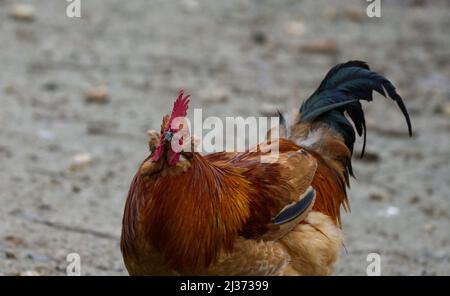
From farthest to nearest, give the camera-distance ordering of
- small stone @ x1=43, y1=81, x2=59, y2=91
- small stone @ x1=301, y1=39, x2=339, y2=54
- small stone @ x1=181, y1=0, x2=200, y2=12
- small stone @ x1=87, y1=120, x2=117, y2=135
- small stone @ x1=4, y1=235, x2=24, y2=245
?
small stone @ x1=181, y1=0, x2=200, y2=12 < small stone @ x1=301, y1=39, x2=339, y2=54 < small stone @ x1=43, y1=81, x2=59, y2=91 < small stone @ x1=87, y1=120, x2=117, y2=135 < small stone @ x1=4, y1=235, x2=24, y2=245

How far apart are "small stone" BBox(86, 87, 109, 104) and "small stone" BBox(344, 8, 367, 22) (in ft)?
13.2

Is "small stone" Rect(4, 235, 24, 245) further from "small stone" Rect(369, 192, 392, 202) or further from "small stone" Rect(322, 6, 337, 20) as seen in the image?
"small stone" Rect(322, 6, 337, 20)

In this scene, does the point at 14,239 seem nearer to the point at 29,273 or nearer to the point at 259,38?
the point at 29,273

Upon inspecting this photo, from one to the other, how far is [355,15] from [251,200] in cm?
710

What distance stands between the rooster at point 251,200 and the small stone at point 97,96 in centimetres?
352

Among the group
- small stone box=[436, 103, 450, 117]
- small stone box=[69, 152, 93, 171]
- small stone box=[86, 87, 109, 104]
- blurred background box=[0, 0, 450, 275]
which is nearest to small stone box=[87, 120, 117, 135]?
blurred background box=[0, 0, 450, 275]

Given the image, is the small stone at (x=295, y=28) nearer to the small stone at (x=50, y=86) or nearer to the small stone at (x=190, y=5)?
the small stone at (x=190, y=5)

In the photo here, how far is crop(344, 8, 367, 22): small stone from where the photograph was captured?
36.8 ft

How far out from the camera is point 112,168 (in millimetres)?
7148

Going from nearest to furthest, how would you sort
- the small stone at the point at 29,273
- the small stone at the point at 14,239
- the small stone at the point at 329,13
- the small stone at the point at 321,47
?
the small stone at the point at 29,273 → the small stone at the point at 14,239 → the small stone at the point at 321,47 → the small stone at the point at 329,13

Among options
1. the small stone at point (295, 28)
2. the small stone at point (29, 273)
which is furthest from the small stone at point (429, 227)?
the small stone at point (295, 28)

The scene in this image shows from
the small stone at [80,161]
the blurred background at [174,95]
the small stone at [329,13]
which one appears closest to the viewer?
the blurred background at [174,95]

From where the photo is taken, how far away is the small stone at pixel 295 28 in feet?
34.9
